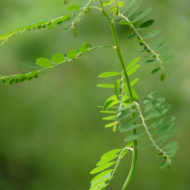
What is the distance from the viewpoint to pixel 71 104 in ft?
5.39

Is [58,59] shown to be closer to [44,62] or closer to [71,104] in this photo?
[44,62]

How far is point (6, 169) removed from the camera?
1786 millimetres

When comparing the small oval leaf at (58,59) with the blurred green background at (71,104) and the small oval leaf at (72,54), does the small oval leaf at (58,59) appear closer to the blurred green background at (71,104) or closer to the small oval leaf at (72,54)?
the small oval leaf at (72,54)

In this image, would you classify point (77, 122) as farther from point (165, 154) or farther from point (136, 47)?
point (165, 154)

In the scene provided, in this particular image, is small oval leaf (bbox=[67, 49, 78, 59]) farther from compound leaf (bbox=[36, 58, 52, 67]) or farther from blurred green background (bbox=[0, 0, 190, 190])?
blurred green background (bbox=[0, 0, 190, 190])

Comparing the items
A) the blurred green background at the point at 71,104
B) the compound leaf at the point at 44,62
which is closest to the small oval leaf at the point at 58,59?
the compound leaf at the point at 44,62

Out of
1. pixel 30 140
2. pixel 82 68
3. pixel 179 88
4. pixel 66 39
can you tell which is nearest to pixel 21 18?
pixel 66 39

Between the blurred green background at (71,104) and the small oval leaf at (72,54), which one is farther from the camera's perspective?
the blurred green background at (71,104)

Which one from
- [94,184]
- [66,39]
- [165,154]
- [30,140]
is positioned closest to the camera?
[165,154]

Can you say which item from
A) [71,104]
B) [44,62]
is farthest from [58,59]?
[71,104]

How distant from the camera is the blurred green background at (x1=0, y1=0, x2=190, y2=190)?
5.05 feet

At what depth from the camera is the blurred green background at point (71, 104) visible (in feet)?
5.05

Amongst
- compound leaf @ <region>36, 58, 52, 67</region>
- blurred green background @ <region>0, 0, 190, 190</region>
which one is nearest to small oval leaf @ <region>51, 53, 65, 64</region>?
compound leaf @ <region>36, 58, 52, 67</region>

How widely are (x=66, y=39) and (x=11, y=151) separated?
0.60 metres
